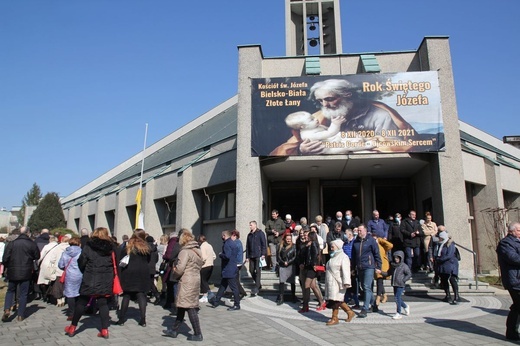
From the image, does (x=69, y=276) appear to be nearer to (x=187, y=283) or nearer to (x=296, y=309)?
(x=187, y=283)

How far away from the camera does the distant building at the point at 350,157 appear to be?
42.9 feet

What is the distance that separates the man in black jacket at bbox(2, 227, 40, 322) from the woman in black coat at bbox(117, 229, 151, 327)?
221cm

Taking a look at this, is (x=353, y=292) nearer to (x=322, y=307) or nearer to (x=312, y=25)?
(x=322, y=307)

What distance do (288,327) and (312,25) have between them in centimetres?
1518

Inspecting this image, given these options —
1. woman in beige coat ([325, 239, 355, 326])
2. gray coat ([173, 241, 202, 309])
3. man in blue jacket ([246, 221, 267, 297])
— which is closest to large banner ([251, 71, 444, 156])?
man in blue jacket ([246, 221, 267, 297])

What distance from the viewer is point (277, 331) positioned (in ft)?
23.1

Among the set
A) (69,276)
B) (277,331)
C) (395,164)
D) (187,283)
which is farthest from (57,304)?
(395,164)

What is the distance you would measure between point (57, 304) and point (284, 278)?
19.8ft

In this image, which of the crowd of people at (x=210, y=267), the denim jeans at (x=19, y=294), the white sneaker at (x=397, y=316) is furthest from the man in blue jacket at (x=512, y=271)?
the denim jeans at (x=19, y=294)

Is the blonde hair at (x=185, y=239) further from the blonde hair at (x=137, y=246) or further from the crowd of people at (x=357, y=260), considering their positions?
the crowd of people at (x=357, y=260)

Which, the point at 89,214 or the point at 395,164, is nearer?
the point at 395,164

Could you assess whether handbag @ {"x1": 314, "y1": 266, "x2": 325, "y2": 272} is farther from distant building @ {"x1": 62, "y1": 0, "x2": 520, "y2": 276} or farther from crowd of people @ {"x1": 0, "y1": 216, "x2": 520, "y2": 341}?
distant building @ {"x1": 62, "y1": 0, "x2": 520, "y2": 276}

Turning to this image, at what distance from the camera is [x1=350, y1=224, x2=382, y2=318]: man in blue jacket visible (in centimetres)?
826

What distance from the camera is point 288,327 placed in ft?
24.2
